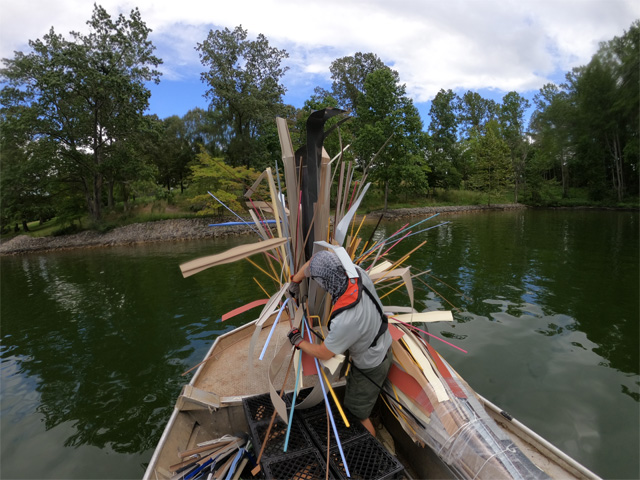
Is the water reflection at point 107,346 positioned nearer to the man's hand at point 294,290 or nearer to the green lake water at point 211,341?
the green lake water at point 211,341

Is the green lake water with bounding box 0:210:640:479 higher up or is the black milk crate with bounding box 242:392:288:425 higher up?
the black milk crate with bounding box 242:392:288:425

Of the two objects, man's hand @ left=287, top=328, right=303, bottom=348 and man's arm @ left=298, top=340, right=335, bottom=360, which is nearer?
man's arm @ left=298, top=340, right=335, bottom=360

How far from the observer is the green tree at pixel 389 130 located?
2388cm

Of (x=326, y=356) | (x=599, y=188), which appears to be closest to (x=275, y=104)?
(x=326, y=356)

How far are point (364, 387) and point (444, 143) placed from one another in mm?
36384

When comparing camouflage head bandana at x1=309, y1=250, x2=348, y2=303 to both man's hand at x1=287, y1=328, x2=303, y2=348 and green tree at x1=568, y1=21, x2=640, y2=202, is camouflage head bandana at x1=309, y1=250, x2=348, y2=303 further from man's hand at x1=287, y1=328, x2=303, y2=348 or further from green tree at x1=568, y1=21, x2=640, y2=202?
green tree at x1=568, y1=21, x2=640, y2=202

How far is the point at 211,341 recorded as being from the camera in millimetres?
5562

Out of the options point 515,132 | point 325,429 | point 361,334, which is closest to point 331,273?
point 361,334

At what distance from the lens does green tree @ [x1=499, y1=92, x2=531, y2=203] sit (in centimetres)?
3353

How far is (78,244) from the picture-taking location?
18344 mm

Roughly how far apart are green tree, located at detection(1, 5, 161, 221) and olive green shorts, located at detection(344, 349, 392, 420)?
21548 millimetres

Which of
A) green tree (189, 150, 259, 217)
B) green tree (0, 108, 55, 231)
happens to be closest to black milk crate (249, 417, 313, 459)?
green tree (189, 150, 259, 217)

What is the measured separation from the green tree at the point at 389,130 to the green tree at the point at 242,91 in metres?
6.57

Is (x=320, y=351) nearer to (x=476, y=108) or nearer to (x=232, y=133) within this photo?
(x=232, y=133)
